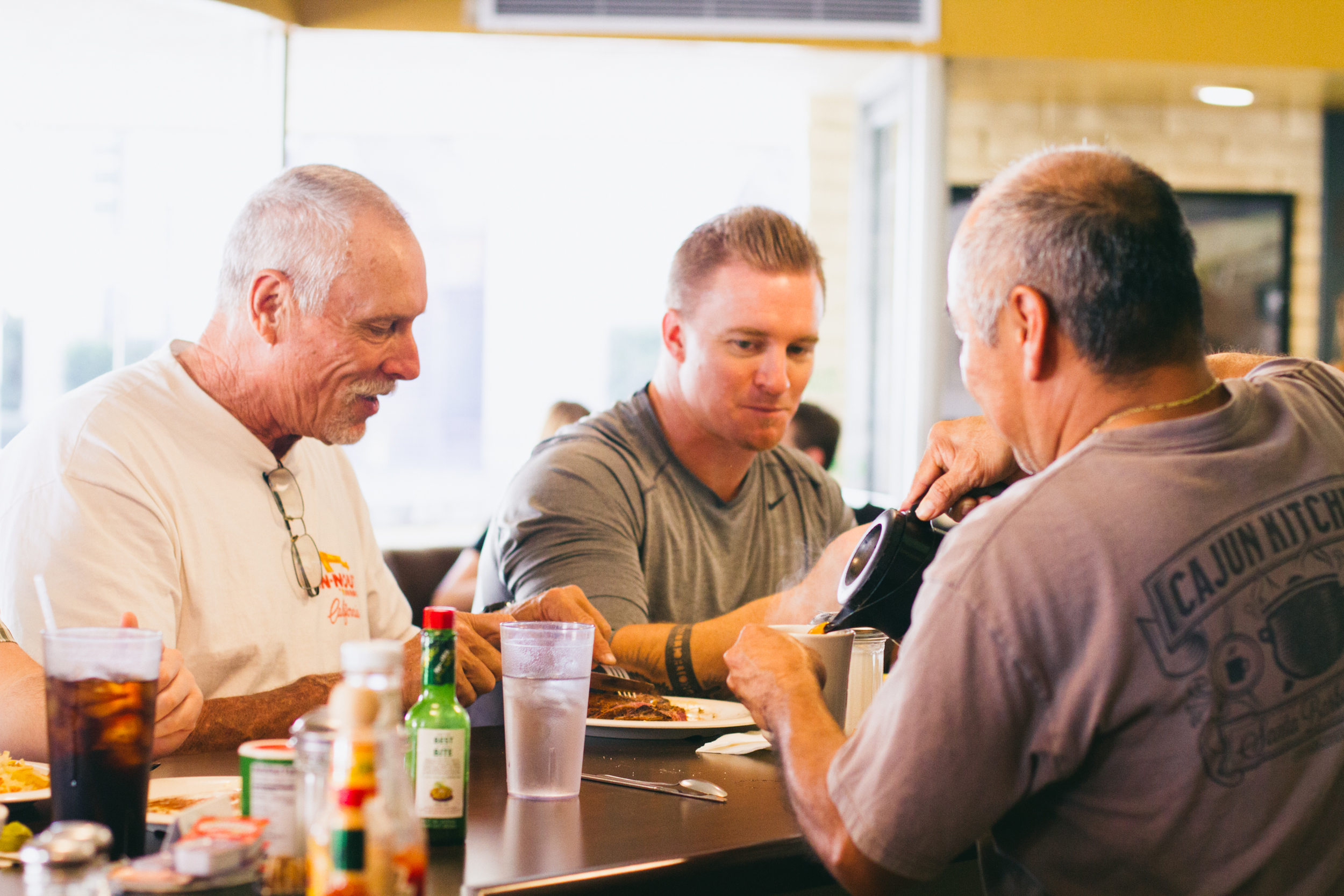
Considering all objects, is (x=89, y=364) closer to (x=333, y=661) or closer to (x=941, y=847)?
(x=333, y=661)

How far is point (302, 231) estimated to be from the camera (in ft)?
5.78

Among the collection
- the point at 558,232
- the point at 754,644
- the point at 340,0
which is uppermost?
the point at 340,0

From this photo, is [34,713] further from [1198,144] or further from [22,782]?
[1198,144]

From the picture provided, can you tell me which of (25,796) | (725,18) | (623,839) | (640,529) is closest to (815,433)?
(725,18)

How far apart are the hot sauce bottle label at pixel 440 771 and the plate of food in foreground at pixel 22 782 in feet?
1.05

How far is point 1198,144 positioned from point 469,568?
123 inches

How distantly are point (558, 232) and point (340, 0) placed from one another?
5.95ft

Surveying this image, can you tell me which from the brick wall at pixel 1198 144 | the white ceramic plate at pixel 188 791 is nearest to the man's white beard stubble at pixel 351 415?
the white ceramic plate at pixel 188 791

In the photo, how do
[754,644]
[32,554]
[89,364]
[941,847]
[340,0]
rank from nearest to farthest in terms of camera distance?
[941,847], [754,644], [32,554], [340,0], [89,364]

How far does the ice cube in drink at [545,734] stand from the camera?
3.80 feet

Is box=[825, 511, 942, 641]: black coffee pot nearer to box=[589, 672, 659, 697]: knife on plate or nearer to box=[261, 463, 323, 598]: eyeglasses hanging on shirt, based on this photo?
box=[589, 672, 659, 697]: knife on plate

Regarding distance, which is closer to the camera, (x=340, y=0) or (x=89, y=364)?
(x=340, y=0)

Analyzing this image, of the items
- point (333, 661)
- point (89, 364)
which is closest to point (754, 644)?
point (333, 661)

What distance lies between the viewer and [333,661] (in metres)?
1.83
